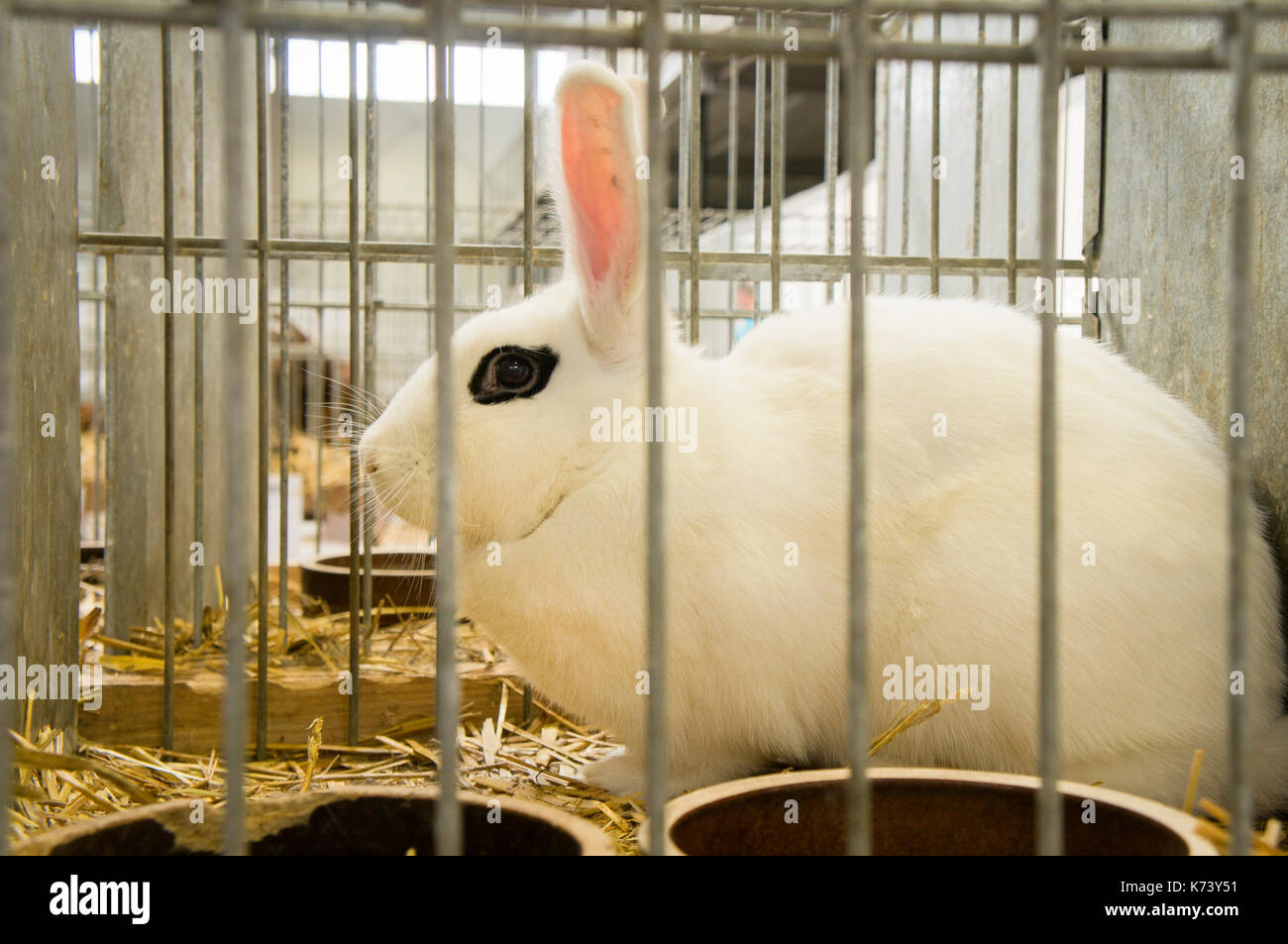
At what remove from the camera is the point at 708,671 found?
191cm

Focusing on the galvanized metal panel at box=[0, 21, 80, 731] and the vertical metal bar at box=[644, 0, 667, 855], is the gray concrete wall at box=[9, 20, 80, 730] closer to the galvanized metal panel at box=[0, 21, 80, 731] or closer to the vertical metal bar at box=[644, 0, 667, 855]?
the galvanized metal panel at box=[0, 21, 80, 731]

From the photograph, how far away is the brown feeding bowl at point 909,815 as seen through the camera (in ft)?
4.98

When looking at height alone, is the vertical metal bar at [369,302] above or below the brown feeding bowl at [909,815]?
above

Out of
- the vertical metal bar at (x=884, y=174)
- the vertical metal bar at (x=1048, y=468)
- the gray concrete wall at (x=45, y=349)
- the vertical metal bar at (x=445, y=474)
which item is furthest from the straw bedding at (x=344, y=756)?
the vertical metal bar at (x=884, y=174)

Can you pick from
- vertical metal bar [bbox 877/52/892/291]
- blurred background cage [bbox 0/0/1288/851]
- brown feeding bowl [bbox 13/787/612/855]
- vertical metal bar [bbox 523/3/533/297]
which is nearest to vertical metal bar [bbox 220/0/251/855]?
blurred background cage [bbox 0/0/1288/851]

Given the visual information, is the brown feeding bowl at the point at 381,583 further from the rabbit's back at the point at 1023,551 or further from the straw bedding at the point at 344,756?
the rabbit's back at the point at 1023,551

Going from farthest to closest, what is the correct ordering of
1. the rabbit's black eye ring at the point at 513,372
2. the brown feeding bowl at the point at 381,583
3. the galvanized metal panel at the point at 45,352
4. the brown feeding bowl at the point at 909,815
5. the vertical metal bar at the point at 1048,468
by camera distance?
the brown feeding bowl at the point at 381,583, the galvanized metal panel at the point at 45,352, the rabbit's black eye ring at the point at 513,372, the brown feeding bowl at the point at 909,815, the vertical metal bar at the point at 1048,468

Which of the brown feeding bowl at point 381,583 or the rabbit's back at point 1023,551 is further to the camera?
the brown feeding bowl at point 381,583

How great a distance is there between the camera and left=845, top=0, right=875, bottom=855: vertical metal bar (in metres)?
1.02

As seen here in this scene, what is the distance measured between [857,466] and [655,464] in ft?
0.61

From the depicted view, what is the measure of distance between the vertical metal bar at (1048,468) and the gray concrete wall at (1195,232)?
1205mm

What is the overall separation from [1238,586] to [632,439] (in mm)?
1067
